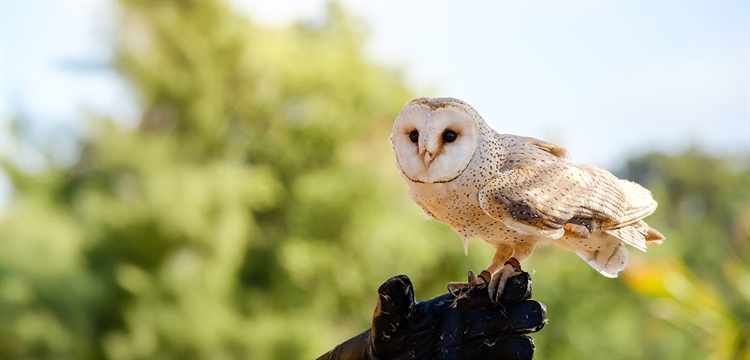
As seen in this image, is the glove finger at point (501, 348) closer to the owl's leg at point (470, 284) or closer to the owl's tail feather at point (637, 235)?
the owl's leg at point (470, 284)

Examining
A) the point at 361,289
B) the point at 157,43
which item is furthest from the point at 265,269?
the point at 157,43

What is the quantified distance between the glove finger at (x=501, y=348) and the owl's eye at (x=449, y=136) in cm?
56

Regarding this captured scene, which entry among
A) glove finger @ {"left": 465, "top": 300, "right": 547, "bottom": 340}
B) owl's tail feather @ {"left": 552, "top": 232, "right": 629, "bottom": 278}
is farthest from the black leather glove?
owl's tail feather @ {"left": 552, "top": 232, "right": 629, "bottom": 278}

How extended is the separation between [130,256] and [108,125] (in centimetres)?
220

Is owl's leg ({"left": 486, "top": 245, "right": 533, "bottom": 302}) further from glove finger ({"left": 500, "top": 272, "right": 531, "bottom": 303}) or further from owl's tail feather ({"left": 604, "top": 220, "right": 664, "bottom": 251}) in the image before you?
owl's tail feather ({"left": 604, "top": 220, "right": 664, "bottom": 251})

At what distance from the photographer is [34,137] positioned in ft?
38.8

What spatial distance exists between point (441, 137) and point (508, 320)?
53 cm

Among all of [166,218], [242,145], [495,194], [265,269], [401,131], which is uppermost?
[242,145]

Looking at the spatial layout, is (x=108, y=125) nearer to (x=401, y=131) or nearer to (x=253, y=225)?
(x=253, y=225)

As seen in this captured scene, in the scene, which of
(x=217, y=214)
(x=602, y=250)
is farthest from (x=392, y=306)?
(x=217, y=214)

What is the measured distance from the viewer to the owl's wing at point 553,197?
175cm

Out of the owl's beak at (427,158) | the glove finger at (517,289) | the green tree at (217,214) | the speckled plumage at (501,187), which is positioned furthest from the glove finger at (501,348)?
the green tree at (217,214)

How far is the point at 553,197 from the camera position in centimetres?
181

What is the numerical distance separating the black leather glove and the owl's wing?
17 centimetres
